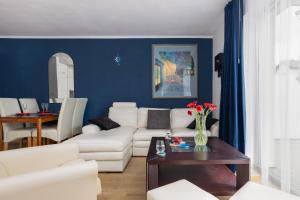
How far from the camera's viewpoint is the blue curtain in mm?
2922

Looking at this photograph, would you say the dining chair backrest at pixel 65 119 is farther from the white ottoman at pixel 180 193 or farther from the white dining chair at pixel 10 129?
the white ottoman at pixel 180 193

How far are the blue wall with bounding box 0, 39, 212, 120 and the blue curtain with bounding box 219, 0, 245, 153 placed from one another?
5.24 ft

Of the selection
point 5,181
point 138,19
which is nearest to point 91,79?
point 138,19

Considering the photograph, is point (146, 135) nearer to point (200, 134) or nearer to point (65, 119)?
point (200, 134)

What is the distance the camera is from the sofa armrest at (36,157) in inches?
61.9

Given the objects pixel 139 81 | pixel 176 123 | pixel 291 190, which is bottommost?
pixel 291 190

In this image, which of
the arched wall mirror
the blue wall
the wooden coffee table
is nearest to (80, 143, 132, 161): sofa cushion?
the wooden coffee table

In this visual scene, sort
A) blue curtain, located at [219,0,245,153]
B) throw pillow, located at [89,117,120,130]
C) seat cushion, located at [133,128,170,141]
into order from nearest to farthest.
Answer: blue curtain, located at [219,0,245,153]
seat cushion, located at [133,128,170,141]
throw pillow, located at [89,117,120,130]

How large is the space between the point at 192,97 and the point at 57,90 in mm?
3210

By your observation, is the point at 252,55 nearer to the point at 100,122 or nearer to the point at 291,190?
the point at 291,190

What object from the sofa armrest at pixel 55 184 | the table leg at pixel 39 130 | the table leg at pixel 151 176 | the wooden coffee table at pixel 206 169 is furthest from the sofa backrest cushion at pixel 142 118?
the sofa armrest at pixel 55 184

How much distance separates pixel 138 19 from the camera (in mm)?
3789

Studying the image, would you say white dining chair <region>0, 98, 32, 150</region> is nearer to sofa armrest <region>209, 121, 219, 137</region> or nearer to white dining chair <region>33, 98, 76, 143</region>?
white dining chair <region>33, 98, 76, 143</region>

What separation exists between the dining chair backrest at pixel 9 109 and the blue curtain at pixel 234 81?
373 centimetres
